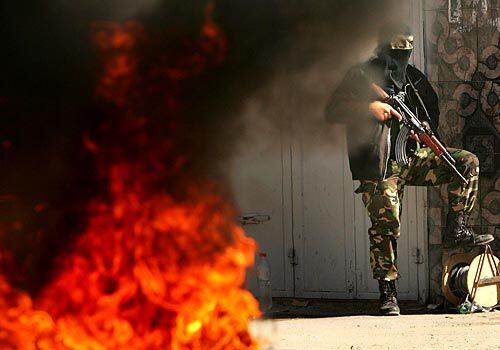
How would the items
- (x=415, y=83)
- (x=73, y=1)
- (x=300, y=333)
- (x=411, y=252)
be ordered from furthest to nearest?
(x=411, y=252) → (x=415, y=83) → (x=300, y=333) → (x=73, y=1)

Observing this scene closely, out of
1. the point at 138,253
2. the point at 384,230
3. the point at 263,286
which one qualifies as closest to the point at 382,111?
the point at 384,230

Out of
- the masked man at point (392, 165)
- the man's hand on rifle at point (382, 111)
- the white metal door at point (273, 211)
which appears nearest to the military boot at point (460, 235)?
the masked man at point (392, 165)

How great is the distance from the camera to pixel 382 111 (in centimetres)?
858

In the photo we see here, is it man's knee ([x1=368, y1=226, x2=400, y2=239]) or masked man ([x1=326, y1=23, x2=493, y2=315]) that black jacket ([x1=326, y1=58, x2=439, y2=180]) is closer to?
masked man ([x1=326, y1=23, x2=493, y2=315])

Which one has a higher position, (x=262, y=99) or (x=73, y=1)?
(x=73, y=1)

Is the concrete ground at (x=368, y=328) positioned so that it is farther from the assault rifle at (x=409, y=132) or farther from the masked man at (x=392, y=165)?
the assault rifle at (x=409, y=132)

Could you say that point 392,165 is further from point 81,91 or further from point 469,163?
point 81,91

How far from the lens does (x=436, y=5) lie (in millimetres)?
9383

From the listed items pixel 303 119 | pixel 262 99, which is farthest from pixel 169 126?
pixel 303 119

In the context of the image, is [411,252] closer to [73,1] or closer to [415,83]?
[415,83]

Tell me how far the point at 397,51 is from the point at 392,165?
0.93m

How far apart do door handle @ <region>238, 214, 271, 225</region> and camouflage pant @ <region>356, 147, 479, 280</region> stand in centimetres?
89

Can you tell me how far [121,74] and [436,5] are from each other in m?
3.97

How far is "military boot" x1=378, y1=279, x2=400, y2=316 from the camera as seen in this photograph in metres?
8.87
